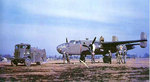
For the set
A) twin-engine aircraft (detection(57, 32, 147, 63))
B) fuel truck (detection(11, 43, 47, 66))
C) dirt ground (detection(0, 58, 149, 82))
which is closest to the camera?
dirt ground (detection(0, 58, 149, 82))

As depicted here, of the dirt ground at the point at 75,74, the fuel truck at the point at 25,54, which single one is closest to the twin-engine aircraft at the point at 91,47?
the fuel truck at the point at 25,54

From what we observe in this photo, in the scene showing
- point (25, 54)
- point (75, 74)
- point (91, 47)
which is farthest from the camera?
point (91, 47)

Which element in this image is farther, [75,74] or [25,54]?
[25,54]

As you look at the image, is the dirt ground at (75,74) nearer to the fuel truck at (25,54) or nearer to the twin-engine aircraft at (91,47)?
the fuel truck at (25,54)

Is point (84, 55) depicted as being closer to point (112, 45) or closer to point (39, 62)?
point (112, 45)

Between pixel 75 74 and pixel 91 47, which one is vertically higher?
pixel 91 47

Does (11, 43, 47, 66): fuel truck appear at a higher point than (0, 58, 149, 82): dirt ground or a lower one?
higher

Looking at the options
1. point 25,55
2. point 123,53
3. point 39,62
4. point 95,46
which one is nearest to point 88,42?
point 95,46

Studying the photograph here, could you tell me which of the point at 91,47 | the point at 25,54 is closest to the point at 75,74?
the point at 25,54

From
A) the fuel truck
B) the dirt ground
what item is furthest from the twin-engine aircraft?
the dirt ground

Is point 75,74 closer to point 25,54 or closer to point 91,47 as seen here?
point 25,54

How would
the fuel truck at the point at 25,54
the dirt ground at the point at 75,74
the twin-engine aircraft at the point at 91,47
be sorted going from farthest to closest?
1. the twin-engine aircraft at the point at 91,47
2. the fuel truck at the point at 25,54
3. the dirt ground at the point at 75,74

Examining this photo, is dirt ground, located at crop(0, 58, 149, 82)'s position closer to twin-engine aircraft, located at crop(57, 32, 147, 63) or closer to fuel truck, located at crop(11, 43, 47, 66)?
fuel truck, located at crop(11, 43, 47, 66)

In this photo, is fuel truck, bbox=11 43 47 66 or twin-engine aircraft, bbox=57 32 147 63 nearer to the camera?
fuel truck, bbox=11 43 47 66
